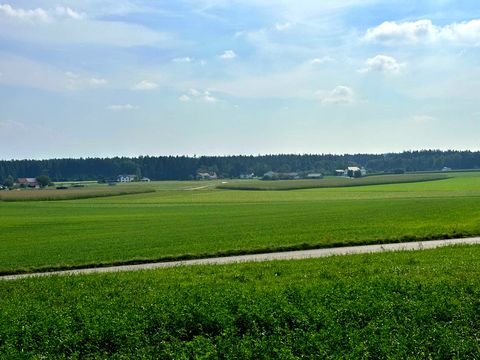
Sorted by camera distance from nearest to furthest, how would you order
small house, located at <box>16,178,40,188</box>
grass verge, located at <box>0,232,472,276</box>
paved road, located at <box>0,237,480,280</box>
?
paved road, located at <box>0,237,480,280</box> → grass verge, located at <box>0,232,472,276</box> → small house, located at <box>16,178,40,188</box>

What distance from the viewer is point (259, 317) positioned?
1312cm

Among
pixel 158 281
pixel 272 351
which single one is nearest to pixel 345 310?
pixel 272 351

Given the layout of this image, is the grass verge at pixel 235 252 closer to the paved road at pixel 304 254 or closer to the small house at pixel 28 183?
the paved road at pixel 304 254

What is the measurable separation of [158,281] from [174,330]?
16.0ft

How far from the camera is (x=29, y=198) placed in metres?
105

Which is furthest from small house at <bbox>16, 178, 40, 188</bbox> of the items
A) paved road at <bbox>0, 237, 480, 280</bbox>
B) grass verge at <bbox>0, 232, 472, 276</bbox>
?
paved road at <bbox>0, 237, 480, 280</bbox>

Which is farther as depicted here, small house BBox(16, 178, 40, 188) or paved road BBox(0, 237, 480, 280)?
small house BBox(16, 178, 40, 188)

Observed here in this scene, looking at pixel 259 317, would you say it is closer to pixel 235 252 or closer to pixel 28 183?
pixel 235 252

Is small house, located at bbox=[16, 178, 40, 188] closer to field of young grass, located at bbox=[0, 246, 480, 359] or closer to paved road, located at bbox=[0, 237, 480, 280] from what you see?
paved road, located at bbox=[0, 237, 480, 280]

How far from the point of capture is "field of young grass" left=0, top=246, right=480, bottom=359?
11773 mm

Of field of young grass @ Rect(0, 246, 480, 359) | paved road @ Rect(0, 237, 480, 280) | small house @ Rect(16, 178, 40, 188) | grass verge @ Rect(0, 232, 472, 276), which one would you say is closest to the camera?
field of young grass @ Rect(0, 246, 480, 359)

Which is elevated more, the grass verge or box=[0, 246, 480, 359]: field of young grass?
box=[0, 246, 480, 359]: field of young grass

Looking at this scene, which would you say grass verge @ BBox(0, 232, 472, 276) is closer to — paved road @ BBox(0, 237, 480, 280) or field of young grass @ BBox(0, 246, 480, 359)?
paved road @ BBox(0, 237, 480, 280)

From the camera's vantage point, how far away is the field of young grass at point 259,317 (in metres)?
11.8
